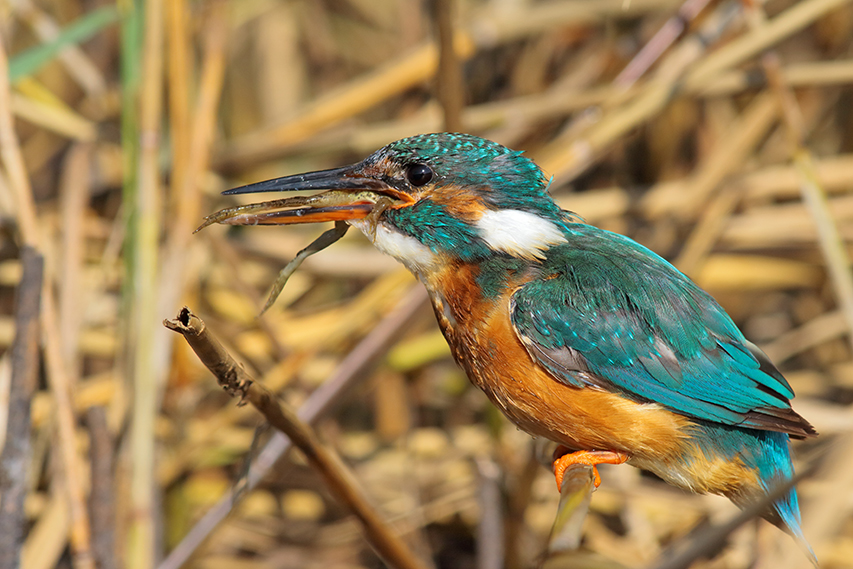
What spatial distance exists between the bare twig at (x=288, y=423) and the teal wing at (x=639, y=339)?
1.45 ft

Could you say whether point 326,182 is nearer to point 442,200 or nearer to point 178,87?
point 442,200

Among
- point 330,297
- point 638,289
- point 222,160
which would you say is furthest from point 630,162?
point 638,289

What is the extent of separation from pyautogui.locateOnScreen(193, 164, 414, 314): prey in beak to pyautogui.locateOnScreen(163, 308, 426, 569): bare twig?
16 cm

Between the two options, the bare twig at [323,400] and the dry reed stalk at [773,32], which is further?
the dry reed stalk at [773,32]

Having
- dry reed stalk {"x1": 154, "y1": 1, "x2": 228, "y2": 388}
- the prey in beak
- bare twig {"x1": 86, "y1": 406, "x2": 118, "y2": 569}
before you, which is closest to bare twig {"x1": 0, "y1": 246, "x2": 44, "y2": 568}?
bare twig {"x1": 86, "y1": 406, "x2": 118, "y2": 569}

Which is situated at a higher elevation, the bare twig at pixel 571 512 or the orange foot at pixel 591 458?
the orange foot at pixel 591 458

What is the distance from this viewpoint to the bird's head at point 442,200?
158 centimetres

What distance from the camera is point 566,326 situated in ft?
5.32

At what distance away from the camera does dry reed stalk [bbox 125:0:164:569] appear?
186cm

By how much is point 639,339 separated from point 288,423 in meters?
0.73

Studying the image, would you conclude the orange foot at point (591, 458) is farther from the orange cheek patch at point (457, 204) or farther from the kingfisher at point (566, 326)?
the orange cheek patch at point (457, 204)

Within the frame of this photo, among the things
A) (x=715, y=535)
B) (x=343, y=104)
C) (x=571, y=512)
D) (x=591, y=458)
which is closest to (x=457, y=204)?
(x=591, y=458)

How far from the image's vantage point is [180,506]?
9.55 ft

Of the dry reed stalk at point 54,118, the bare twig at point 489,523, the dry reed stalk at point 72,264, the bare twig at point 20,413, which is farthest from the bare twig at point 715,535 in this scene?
the dry reed stalk at point 54,118
